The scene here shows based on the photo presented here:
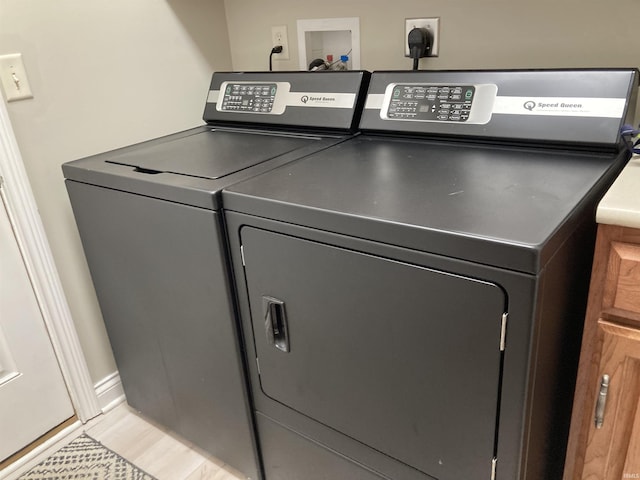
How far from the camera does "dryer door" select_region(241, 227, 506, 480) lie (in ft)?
2.80

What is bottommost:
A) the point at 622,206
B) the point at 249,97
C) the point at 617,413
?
the point at 617,413

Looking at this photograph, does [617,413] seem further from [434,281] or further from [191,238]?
[191,238]

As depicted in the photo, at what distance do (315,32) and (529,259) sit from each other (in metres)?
1.29

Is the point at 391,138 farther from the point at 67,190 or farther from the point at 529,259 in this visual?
the point at 67,190

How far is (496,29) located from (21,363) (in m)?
1.69

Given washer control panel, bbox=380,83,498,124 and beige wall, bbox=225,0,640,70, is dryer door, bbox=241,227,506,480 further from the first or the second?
beige wall, bbox=225,0,640,70

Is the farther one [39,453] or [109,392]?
[109,392]

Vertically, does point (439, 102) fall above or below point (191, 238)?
above

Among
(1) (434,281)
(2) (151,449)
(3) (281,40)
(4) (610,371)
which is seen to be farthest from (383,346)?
(3) (281,40)

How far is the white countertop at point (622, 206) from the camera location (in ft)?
2.58

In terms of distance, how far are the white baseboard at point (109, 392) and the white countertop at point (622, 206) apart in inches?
64.1

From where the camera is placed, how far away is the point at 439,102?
1.28m

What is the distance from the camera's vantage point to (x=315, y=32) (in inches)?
69.1

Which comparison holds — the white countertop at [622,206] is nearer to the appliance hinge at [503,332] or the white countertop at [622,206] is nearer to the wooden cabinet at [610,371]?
the wooden cabinet at [610,371]
